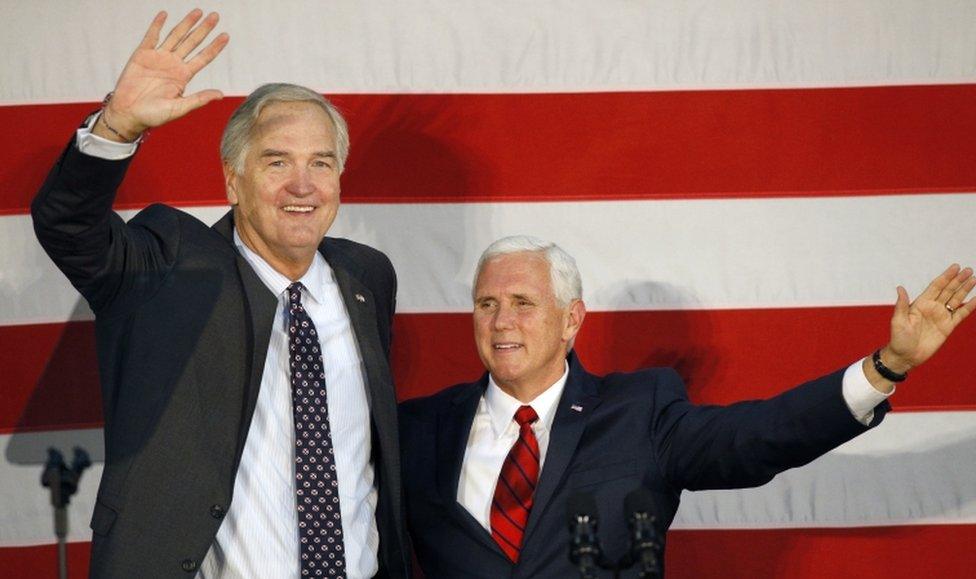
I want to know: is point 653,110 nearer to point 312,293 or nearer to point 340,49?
point 340,49

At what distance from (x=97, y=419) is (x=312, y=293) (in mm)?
1042

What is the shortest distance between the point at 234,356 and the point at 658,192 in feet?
4.65

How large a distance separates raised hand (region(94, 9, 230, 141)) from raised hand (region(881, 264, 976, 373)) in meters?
1.34

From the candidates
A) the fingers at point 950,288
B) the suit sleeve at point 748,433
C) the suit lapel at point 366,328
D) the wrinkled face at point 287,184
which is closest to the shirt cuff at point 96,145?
the wrinkled face at point 287,184

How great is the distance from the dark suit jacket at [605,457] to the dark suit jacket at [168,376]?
550 millimetres

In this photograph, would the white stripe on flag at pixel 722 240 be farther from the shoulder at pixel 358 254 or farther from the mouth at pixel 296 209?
the mouth at pixel 296 209

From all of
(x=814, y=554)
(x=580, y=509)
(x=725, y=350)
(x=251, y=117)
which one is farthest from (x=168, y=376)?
(x=814, y=554)

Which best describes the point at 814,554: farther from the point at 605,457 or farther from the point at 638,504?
the point at 638,504

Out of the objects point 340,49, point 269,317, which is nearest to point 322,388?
point 269,317

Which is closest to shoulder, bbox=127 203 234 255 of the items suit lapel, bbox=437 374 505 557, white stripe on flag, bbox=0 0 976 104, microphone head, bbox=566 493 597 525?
suit lapel, bbox=437 374 505 557

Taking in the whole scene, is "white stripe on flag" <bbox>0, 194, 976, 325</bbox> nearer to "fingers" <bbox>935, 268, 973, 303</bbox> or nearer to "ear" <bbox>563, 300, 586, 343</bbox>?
"ear" <bbox>563, 300, 586, 343</bbox>

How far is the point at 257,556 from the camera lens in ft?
9.21

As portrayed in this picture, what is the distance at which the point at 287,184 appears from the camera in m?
2.96

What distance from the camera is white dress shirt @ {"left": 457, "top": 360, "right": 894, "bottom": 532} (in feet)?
10.3
